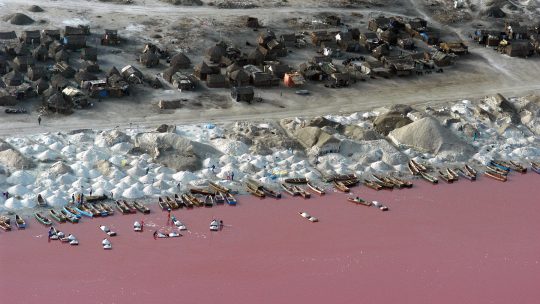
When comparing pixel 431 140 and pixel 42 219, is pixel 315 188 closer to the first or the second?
pixel 431 140

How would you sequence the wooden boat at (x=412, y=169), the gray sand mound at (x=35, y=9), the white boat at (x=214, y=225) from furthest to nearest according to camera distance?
1. the gray sand mound at (x=35, y=9)
2. the wooden boat at (x=412, y=169)
3. the white boat at (x=214, y=225)

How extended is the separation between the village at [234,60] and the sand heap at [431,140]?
37.5ft

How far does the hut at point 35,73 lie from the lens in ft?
221

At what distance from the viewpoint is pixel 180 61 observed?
2884 inches

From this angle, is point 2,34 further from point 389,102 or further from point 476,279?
point 476,279

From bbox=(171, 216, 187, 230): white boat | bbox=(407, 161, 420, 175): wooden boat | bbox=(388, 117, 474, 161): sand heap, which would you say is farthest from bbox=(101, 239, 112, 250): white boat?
bbox=(388, 117, 474, 161): sand heap

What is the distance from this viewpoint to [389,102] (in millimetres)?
70562

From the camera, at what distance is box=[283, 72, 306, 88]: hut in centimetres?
7156

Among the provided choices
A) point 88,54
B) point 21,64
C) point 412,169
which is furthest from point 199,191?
point 88,54

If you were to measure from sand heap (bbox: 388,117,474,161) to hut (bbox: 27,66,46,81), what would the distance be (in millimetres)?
28473

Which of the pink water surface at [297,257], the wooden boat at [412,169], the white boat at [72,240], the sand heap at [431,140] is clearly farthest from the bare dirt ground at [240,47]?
the white boat at [72,240]

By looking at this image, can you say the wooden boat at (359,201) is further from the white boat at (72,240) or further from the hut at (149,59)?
the hut at (149,59)

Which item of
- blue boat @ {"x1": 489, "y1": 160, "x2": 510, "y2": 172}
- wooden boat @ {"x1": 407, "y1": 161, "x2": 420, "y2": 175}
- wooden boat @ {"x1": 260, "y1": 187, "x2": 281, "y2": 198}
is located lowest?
wooden boat @ {"x1": 260, "y1": 187, "x2": 281, "y2": 198}

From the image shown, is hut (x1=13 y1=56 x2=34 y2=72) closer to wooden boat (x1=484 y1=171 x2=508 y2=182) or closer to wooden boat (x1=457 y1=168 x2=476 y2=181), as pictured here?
wooden boat (x1=457 y1=168 x2=476 y2=181)
